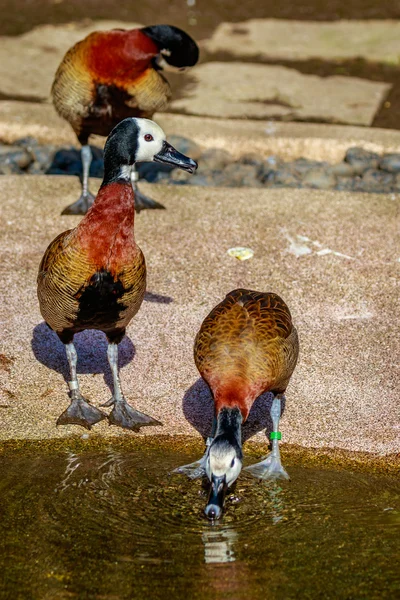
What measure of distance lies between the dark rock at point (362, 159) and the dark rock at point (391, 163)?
0.21 feet

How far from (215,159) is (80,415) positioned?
15.9 ft

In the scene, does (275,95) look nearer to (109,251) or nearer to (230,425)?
(109,251)

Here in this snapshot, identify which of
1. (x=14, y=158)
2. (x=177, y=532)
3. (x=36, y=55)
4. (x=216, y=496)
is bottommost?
(x=14, y=158)

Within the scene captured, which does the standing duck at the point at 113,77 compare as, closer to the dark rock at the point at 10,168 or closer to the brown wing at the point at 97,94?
the brown wing at the point at 97,94

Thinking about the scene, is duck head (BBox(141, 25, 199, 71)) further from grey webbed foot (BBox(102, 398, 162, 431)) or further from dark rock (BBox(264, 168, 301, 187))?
grey webbed foot (BBox(102, 398, 162, 431))

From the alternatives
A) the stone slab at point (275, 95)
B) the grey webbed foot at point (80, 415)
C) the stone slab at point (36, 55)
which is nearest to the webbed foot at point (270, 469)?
the grey webbed foot at point (80, 415)

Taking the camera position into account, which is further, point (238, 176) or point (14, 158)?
point (14, 158)

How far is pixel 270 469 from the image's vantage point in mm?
5117

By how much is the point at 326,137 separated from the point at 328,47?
341 centimetres

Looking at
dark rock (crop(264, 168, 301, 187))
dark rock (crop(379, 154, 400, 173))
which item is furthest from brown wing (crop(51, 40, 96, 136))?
dark rock (crop(379, 154, 400, 173))

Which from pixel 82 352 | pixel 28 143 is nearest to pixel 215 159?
pixel 28 143

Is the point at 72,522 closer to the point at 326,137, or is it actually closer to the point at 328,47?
the point at 326,137

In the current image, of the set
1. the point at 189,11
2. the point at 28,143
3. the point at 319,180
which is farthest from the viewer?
the point at 189,11

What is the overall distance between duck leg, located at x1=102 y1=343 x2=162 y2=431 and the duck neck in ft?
2.97
